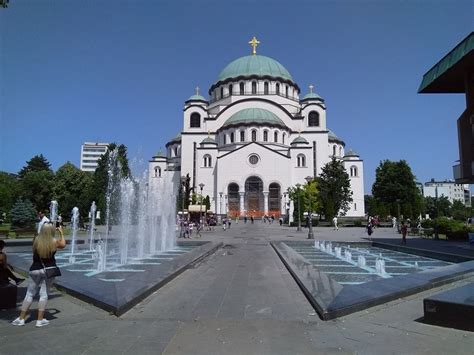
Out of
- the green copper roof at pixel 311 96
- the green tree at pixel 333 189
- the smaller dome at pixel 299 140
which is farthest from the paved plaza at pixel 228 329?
the green copper roof at pixel 311 96

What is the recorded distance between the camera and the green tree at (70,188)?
56547mm

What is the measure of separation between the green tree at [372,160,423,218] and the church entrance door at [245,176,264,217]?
1961 cm

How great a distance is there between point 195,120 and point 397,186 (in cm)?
3786

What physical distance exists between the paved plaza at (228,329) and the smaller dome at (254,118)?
5802 cm

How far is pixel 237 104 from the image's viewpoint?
69.9 metres

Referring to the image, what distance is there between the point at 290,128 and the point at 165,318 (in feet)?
219

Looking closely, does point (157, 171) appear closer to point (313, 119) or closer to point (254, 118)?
point (254, 118)

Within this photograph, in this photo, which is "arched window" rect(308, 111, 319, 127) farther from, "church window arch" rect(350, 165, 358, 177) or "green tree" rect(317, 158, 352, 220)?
"green tree" rect(317, 158, 352, 220)

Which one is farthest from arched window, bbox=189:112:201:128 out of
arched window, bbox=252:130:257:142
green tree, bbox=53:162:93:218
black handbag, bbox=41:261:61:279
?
black handbag, bbox=41:261:61:279

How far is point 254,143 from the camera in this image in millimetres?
63188

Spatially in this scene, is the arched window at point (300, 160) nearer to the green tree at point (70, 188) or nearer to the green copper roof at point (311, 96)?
the green copper roof at point (311, 96)

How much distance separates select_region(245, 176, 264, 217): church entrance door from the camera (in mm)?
63406

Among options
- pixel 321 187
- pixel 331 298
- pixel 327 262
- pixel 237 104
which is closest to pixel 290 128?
pixel 237 104

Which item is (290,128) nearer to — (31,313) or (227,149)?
(227,149)
